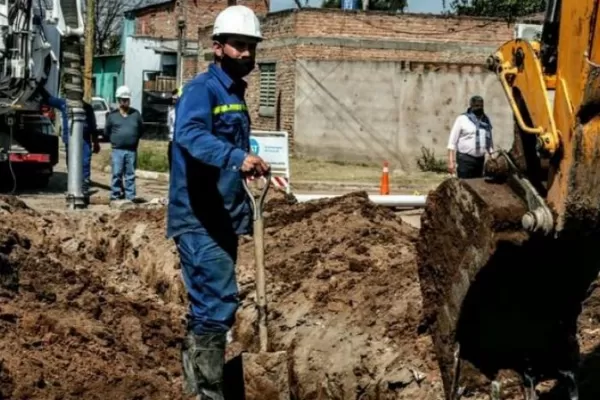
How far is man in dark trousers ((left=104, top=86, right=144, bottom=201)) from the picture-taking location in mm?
16547

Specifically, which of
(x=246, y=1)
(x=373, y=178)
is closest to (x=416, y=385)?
(x=373, y=178)

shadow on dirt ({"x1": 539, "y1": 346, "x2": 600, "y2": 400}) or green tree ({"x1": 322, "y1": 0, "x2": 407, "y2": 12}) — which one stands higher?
green tree ({"x1": 322, "y1": 0, "x2": 407, "y2": 12})

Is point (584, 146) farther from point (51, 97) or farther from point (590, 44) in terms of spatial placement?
point (51, 97)

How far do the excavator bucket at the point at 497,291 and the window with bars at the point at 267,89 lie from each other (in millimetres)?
26633

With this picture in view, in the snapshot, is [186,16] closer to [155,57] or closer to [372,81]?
[155,57]

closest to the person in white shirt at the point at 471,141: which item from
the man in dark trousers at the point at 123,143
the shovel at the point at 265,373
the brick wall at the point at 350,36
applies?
the man in dark trousers at the point at 123,143

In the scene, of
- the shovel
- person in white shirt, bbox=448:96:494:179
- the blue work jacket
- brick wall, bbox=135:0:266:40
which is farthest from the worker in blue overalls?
brick wall, bbox=135:0:266:40

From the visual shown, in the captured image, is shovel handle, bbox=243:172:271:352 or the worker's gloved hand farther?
shovel handle, bbox=243:172:271:352

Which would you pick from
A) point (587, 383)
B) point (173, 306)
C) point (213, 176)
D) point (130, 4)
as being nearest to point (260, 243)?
point (213, 176)

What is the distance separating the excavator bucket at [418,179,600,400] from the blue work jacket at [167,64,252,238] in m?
1.09

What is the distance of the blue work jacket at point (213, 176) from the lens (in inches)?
245

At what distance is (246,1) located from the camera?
5525 centimetres

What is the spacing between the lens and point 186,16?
174 feet

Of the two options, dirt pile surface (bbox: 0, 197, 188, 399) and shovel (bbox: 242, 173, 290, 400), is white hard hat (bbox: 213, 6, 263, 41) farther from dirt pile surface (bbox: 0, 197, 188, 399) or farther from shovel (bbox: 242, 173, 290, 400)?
dirt pile surface (bbox: 0, 197, 188, 399)
